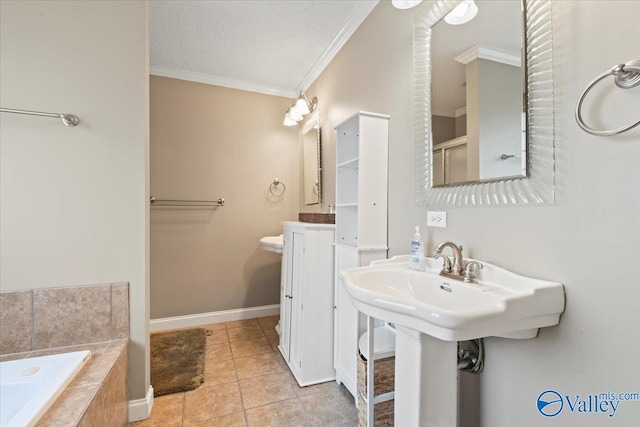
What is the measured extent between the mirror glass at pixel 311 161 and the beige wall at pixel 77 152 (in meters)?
1.47

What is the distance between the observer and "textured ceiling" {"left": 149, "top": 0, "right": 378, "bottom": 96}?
1960 millimetres

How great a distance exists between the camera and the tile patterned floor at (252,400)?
5.15 ft

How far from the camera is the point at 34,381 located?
118cm

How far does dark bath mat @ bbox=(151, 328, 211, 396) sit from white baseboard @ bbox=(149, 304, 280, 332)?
0.13 metres

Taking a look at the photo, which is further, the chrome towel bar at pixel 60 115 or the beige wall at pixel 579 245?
the chrome towel bar at pixel 60 115

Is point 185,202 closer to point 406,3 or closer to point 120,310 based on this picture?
point 120,310

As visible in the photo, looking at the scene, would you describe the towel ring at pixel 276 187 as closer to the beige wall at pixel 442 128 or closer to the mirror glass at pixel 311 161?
the mirror glass at pixel 311 161

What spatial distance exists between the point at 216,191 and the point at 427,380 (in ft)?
8.77

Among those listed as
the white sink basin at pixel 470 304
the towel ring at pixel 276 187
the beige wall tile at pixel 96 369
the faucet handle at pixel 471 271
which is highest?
the towel ring at pixel 276 187

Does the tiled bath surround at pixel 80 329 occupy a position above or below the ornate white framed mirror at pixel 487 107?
below

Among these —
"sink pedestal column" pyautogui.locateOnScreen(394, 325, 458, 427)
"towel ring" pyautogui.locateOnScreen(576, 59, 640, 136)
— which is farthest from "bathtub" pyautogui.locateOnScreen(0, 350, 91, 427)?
"towel ring" pyautogui.locateOnScreen(576, 59, 640, 136)

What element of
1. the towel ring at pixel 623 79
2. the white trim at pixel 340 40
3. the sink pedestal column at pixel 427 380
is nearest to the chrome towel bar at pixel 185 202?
the white trim at pixel 340 40

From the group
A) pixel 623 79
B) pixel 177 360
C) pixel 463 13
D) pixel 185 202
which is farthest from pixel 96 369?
pixel 463 13

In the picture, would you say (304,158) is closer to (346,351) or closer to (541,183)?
(346,351)
